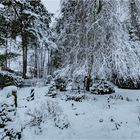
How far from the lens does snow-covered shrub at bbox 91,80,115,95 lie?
16328 millimetres

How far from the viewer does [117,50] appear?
1417cm

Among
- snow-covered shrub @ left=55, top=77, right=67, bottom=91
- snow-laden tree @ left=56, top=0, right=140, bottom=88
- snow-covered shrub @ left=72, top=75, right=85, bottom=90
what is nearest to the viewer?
snow-laden tree @ left=56, top=0, right=140, bottom=88

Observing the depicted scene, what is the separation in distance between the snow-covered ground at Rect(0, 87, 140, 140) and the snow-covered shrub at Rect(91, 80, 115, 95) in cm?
198

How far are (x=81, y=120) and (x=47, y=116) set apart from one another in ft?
4.25

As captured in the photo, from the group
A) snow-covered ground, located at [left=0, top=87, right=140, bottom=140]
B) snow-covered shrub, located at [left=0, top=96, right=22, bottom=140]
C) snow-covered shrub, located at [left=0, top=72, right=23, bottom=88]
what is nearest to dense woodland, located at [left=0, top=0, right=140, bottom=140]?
snow-covered ground, located at [left=0, top=87, right=140, bottom=140]

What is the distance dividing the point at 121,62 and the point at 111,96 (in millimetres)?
2291

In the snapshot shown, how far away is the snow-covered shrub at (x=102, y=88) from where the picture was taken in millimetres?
16328

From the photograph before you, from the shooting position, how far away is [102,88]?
1639 cm

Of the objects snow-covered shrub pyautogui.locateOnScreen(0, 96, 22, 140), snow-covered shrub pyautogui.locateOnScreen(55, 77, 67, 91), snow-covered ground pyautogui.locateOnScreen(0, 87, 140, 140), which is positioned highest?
snow-covered shrub pyautogui.locateOnScreen(55, 77, 67, 91)

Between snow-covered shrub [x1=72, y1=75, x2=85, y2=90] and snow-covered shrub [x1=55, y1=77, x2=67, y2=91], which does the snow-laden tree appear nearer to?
snow-covered shrub [x1=72, y1=75, x2=85, y2=90]

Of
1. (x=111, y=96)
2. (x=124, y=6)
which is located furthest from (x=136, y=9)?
(x=111, y=96)

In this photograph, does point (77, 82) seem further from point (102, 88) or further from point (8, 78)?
point (8, 78)

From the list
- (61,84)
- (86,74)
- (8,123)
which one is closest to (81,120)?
(8,123)

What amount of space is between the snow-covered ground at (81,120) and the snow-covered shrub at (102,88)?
1977mm
